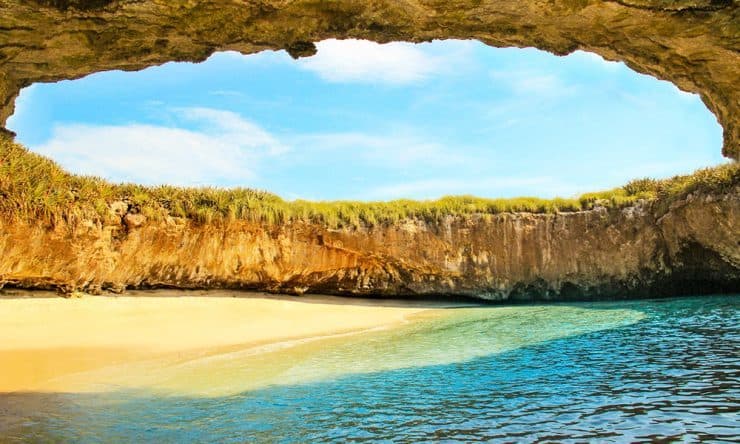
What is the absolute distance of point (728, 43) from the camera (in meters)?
4.66

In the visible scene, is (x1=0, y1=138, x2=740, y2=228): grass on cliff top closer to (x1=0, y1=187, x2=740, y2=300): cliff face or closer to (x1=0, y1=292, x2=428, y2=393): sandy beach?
(x1=0, y1=187, x2=740, y2=300): cliff face

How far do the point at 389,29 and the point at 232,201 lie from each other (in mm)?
9476

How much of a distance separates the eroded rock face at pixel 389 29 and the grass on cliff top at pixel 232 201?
15.4ft

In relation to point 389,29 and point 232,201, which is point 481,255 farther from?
point 389,29

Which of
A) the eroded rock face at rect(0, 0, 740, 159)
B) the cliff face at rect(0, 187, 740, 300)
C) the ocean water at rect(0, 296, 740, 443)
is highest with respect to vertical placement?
the eroded rock face at rect(0, 0, 740, 159)

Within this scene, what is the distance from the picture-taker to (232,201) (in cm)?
1381

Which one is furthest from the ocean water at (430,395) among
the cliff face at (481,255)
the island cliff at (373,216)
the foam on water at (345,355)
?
the cliff face at (481,255)

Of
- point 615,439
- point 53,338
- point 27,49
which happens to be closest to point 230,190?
point 53,338

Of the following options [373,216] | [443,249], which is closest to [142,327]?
[373,216]

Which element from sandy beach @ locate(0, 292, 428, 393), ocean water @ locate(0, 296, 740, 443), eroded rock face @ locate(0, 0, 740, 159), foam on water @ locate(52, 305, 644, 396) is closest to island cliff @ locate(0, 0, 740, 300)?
eroded rock face @ locate(0, 0, 740, 159)

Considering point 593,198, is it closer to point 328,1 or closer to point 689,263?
point 689,263

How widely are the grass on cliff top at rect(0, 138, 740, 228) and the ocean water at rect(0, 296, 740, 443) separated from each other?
513cm

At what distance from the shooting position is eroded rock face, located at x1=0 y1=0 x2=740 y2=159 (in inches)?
176

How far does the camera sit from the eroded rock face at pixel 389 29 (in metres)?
4.48
